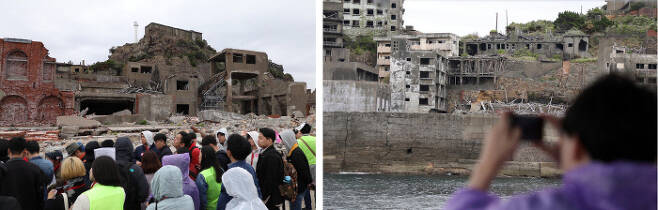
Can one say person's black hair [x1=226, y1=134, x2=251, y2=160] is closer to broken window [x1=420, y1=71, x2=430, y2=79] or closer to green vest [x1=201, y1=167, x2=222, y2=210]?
green vest [x1=201, y1=167, x2=222, y2=210]

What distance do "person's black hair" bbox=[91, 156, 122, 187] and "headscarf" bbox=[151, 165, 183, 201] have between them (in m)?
0.22

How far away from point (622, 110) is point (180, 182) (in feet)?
7.72

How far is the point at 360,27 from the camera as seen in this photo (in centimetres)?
2892

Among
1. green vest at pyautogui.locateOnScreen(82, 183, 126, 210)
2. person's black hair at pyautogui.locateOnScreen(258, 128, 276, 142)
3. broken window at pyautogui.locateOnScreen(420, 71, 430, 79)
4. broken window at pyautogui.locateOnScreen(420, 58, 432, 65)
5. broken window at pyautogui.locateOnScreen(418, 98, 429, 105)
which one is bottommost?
green vest at pyautogui.locateOnScreen(82, 183, 126, 210)

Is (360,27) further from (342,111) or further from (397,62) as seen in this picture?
(342,111)

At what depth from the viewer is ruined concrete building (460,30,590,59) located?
2477 cm

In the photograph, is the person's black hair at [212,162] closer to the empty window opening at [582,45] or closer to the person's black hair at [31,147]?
the person's black hair at [31,147]

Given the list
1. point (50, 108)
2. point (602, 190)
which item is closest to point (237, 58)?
point (50, 108)

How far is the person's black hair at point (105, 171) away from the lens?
2533 mm

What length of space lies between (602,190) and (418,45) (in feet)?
96.8

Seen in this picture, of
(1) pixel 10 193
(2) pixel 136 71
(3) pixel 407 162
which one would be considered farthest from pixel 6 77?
(1) pixel 10 193

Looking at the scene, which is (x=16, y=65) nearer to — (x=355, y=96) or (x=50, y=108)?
(x=50, y=108)

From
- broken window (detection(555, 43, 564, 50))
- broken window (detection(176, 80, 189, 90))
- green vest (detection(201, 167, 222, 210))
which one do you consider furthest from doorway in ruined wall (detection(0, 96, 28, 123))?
broken window (detection(555, 43, 564, 50))

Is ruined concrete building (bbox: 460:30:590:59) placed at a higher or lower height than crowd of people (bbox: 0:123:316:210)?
higher
